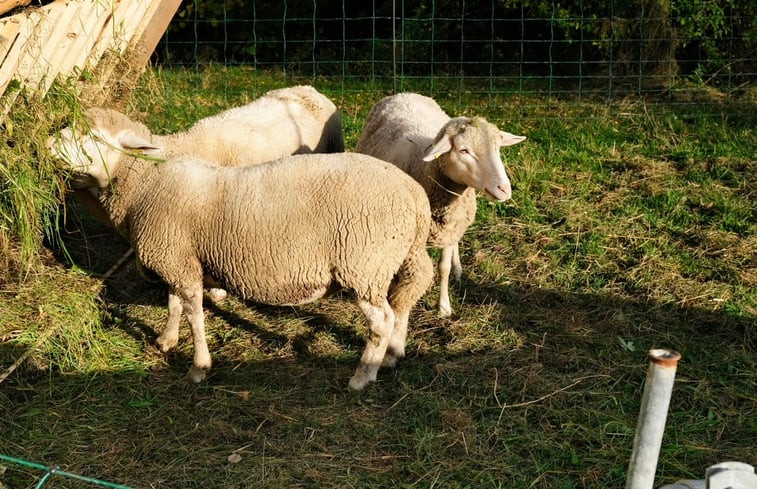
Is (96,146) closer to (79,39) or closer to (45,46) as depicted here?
(45,46)

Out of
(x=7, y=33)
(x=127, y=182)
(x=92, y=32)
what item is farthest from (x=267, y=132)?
(x=7, y=33)

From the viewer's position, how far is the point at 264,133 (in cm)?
566

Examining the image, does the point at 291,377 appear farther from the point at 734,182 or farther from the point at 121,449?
the point at 734,182

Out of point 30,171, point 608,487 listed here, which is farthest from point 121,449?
point 608,487

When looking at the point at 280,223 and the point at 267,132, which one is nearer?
the point at 280,223

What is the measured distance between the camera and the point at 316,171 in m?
4.30

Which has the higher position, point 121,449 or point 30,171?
point 30,171

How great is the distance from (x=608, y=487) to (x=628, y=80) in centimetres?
678

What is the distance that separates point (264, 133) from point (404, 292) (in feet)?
5.95

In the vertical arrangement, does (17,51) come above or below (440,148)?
above

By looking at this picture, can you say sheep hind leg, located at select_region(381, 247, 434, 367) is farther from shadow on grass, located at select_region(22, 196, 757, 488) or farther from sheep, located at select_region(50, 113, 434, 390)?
shadow on grass, located at select_region(22, 196, 757, 488)

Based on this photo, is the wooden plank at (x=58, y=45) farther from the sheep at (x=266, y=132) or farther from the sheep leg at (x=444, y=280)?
the sheep leg at (x=444, y=280)

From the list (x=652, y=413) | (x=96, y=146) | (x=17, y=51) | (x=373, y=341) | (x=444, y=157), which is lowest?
(x=373, y=341)

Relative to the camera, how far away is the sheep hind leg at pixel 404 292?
4.47m
